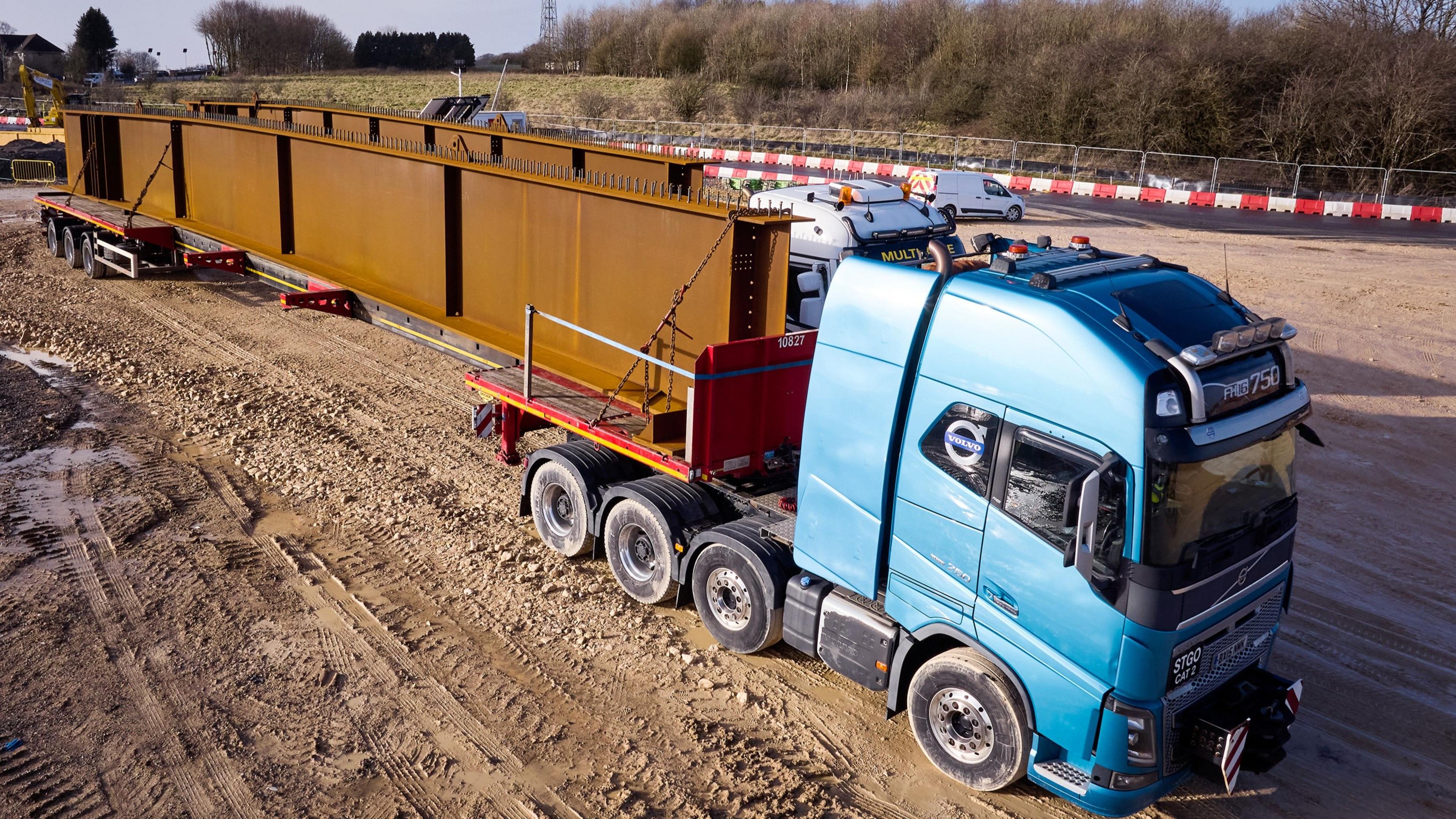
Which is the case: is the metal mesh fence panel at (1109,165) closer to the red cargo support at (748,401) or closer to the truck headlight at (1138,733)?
the red cargo support at (748,401)

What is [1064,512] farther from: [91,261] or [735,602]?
[91,261]

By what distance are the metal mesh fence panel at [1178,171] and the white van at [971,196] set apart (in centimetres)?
949

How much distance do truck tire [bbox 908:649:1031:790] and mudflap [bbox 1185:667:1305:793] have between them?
2.76ft

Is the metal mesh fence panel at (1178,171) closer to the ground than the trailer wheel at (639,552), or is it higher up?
higher up

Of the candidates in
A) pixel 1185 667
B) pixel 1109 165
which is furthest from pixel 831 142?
pixel 1185 667

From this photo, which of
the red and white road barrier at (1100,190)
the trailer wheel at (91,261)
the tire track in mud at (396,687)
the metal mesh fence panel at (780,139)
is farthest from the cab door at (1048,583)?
the metal mesh fence panel at (780,139)

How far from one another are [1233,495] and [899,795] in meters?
2.39

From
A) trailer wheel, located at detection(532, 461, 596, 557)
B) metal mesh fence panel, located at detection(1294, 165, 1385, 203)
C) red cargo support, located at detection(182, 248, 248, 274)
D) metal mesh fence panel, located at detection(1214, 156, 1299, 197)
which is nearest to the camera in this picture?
trailer wheel, located at detection(532, 461, 596, 557)

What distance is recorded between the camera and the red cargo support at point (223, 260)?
43.8ft

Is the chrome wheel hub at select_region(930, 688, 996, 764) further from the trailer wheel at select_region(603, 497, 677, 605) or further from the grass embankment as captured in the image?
the grass embankment

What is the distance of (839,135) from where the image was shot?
159ft

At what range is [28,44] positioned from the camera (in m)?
117

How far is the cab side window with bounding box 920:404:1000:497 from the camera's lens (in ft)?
16.7

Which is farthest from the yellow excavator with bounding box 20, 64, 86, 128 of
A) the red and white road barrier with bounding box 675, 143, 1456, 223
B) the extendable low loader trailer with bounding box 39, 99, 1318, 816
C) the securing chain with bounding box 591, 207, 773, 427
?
the extendable low loader trailer with bounding box 39, 99, 1318, 816
